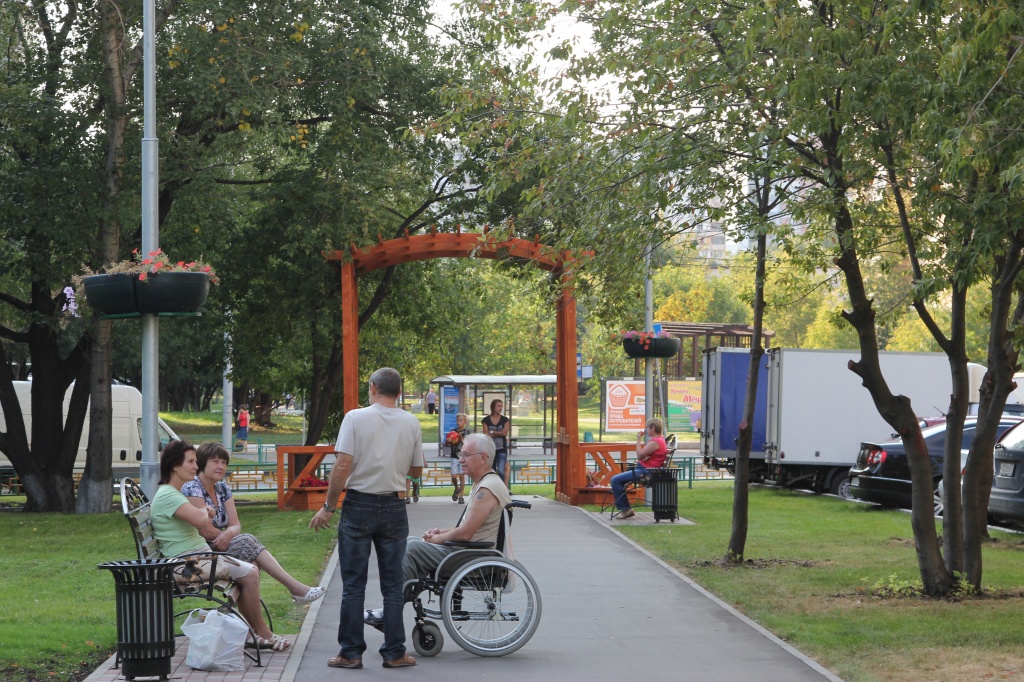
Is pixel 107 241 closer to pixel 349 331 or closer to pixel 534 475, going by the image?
pixel 349 331

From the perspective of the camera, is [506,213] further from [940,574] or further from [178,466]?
[178,466]

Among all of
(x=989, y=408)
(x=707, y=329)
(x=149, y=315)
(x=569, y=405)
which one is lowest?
(x=569, y=405)

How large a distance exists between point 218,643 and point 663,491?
420 inches

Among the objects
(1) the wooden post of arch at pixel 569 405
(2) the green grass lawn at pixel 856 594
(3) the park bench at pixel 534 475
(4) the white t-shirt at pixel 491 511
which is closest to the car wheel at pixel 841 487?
(2) the green grass lawn at pixel 856 594

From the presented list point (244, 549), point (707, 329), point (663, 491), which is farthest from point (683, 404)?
point (244, 549)

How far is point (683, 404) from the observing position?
45875 millimetres

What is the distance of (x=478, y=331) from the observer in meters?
52.3

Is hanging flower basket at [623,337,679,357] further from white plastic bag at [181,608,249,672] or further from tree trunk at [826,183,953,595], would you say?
white plastic bag at [181,608,249,672]

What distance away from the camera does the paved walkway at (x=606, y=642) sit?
7551mm

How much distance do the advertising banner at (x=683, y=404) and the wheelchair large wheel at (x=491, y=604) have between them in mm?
35796

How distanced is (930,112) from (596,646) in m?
4.49

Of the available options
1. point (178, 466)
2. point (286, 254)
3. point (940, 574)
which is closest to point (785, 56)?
point (940, 574)

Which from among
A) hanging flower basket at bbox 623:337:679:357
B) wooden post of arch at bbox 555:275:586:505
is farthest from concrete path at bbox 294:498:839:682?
hanging flower basket at bbox 623:337:679:357

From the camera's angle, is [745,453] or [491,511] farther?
[745,453]
